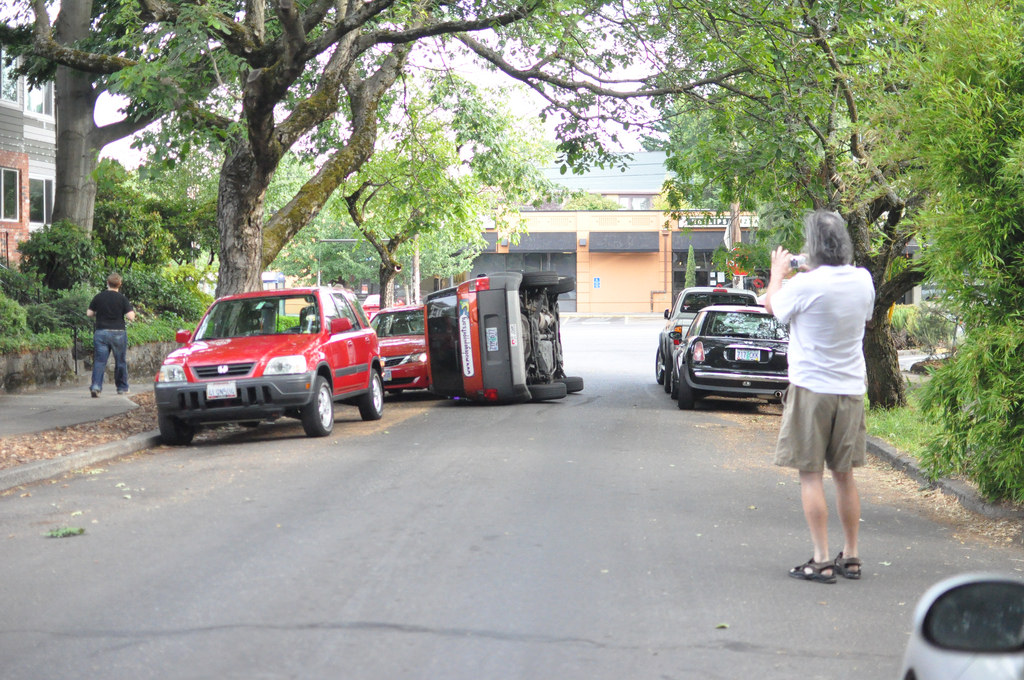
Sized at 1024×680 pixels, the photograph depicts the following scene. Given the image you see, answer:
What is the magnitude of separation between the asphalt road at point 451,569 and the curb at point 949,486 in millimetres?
282

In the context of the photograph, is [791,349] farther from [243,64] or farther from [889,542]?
[243,64]

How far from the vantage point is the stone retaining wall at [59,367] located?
54.2 ft

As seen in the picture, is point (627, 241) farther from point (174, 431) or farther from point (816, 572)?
point (816, 572)

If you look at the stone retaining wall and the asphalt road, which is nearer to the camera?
the asphalt road

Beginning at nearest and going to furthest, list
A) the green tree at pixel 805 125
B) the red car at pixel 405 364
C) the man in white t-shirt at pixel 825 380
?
the man in white t-shirt at pixel 825 380, the green tree at pixel 805 125, the red car at pixel 405 364

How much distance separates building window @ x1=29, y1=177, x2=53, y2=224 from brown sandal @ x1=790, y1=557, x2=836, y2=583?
2828cm

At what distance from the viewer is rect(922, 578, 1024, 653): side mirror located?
1993 millimetres

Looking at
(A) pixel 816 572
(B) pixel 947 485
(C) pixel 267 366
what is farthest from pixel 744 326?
(A) pixel 816 572

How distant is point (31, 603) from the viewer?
550 centimetres

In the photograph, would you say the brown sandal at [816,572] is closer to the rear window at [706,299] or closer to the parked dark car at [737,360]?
the parked dark car at [737,360]

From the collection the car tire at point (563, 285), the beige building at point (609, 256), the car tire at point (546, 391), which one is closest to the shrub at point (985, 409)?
the car tire at point (546, 391)

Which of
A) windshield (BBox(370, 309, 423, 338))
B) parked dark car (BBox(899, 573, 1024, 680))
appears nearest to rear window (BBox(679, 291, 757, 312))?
windshield (BBox(370, 309, 423, 338))

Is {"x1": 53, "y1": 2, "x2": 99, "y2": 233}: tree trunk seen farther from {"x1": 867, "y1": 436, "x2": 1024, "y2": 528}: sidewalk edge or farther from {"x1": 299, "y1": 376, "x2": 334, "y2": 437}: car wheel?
{"x1": 867, "y1": 436, "x2": 1024, "y2": 528}: sidewalk edge

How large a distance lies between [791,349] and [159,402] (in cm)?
806
